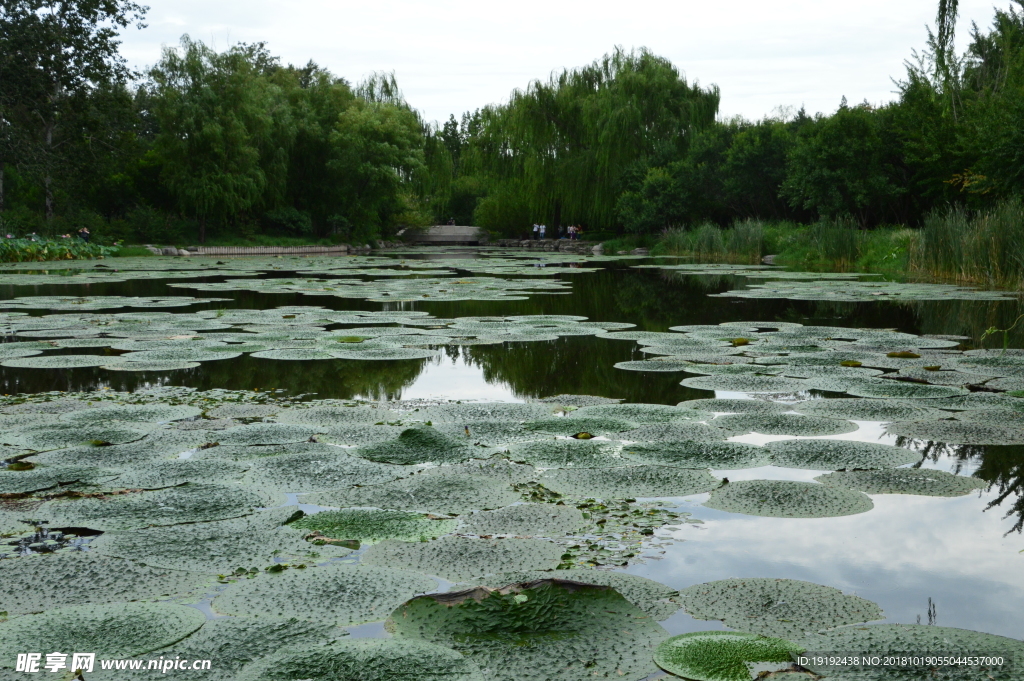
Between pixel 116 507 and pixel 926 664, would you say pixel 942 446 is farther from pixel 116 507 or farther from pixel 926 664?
pixel 116 507

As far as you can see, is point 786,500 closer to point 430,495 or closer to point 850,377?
point 430,495

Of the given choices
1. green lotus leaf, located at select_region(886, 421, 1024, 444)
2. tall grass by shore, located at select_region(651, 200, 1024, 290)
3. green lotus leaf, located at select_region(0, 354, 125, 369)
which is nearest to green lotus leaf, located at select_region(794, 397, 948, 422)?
green lotus leaf, located at select_region(886, 421, 1024, 444)

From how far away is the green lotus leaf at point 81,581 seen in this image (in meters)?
1.78

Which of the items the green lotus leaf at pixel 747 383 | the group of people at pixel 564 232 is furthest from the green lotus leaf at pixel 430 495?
the group of people at pixel 564 232

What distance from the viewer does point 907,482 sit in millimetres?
2613

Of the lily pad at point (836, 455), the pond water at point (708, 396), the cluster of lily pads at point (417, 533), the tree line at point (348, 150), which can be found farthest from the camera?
the tree line at point (348, 150)

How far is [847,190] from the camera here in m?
19.8

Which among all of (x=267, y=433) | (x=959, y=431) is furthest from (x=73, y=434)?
(x=959, y=431)

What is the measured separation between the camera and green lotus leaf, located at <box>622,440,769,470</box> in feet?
9.20

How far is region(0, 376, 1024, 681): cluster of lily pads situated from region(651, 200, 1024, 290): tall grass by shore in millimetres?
7439

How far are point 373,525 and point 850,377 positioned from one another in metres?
2.91

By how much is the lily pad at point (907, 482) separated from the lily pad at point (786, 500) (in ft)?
0.33

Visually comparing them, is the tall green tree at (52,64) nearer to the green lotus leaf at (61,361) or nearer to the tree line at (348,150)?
the tree line at (348,150)

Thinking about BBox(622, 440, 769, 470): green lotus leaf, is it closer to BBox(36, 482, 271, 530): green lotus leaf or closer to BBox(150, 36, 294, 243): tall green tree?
BBox(36, 482, 271, 530): green lotus leaf
